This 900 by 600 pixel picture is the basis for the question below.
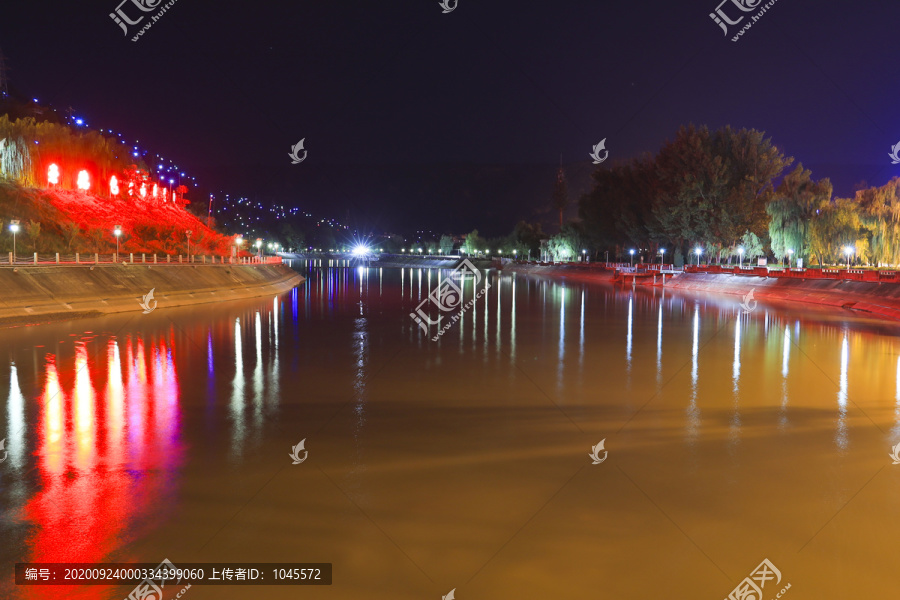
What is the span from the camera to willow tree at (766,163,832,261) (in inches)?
2480

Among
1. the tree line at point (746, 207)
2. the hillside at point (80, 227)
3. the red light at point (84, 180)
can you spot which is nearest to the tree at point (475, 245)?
the tree line at point (746, 207)

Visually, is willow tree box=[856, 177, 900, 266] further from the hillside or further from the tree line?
the hillside

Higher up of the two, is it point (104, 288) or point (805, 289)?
point (104, 288)

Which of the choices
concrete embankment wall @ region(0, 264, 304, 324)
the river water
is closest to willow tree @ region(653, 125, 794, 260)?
concrete embankment wall @ region(0, 264, 304, 324)

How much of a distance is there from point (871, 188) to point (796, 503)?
219 feet

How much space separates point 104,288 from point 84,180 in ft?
173

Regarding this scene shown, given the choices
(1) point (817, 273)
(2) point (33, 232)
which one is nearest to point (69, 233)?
(2) point (33, 232)

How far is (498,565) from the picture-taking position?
6121 mm

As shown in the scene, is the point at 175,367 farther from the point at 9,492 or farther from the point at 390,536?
the point at 390,536

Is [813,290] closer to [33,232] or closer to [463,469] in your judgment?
[463,469]

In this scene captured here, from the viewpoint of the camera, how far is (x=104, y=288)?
32.7 meters

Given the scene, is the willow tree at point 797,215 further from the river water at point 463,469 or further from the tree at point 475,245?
the tree at point 475,245

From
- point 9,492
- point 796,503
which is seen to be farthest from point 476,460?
point 9,492

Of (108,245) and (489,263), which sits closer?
(108,245)
